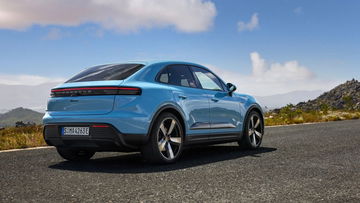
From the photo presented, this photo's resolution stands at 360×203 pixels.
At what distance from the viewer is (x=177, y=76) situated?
693cm

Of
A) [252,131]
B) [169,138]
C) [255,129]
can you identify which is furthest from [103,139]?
[255,129]

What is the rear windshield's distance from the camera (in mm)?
6309

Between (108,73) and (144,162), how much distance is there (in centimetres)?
144

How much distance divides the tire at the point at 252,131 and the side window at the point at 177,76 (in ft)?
5.64

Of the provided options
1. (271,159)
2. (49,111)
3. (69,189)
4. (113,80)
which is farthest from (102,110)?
(271,159)

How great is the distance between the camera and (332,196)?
14.1ft

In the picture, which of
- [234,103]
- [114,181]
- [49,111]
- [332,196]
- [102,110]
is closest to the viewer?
[332,196]

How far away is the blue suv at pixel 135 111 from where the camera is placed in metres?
5.91

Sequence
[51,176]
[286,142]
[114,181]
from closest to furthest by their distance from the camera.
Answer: [114,181]
[51,176]
[286,142]

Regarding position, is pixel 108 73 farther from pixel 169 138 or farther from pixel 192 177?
pixel 192 177

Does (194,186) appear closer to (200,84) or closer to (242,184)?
(242,184)

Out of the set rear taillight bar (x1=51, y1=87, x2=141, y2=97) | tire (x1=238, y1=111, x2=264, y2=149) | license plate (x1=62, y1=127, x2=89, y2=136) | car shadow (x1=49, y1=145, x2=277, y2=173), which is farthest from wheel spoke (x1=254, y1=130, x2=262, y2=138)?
license plate (x1=62, y1=127, x2=89, y2=136)

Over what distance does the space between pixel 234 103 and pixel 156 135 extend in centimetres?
231

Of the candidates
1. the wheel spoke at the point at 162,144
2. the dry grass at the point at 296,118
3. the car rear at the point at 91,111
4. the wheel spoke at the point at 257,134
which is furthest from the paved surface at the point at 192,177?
the dry grass at the point at 296,118
